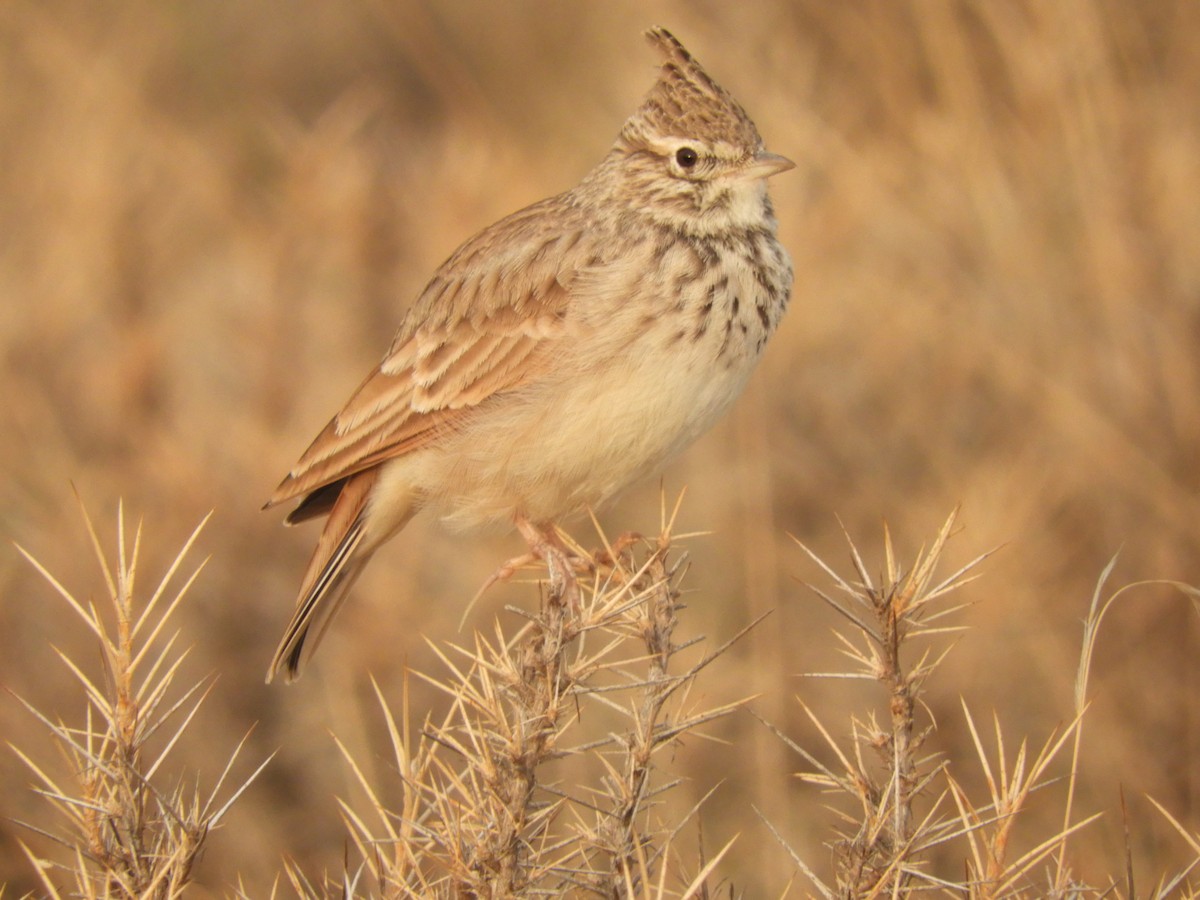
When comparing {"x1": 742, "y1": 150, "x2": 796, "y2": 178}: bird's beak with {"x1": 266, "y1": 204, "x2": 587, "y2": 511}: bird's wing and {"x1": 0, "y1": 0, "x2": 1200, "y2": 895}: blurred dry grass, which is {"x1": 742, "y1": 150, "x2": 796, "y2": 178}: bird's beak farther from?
{"x1": 0, "y1": 0, "x2": 1200, "y2": 895}: blurred dry grass

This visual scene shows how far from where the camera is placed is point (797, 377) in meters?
6.86

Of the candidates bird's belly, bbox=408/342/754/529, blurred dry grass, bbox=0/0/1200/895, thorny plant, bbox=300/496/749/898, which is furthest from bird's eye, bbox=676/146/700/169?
blurred dry grass, bbox=0/0/1200/895

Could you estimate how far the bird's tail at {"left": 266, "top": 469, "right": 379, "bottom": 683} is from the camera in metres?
3.85

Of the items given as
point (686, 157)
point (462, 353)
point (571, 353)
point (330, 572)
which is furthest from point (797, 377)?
point (330, 572)

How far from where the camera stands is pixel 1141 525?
5781 millimetres

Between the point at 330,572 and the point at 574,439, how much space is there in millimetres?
844

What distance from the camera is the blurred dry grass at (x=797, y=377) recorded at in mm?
5637

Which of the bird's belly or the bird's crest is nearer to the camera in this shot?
the bird's belly

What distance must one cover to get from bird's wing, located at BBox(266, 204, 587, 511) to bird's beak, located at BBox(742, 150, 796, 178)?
53 centimetres

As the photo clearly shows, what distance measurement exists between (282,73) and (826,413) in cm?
737

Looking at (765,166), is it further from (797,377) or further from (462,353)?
(797,377)

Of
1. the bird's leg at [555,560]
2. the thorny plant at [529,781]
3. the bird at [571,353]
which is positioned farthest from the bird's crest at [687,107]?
the thorny plant at [529,781]

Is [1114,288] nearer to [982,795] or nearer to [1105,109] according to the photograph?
[1105,109]

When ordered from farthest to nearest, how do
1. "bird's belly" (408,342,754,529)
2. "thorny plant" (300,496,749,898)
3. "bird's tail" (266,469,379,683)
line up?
"bird's tail" (266,469,379,683) < "bird's belly" (408,342,754,529) < "thorny plant" (300,496,749,898)
